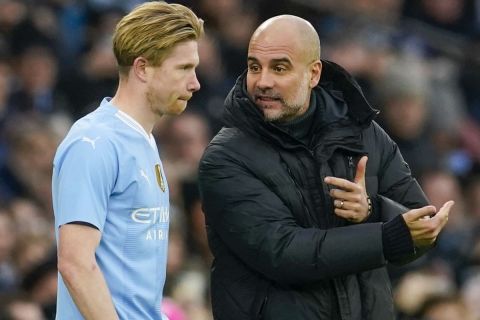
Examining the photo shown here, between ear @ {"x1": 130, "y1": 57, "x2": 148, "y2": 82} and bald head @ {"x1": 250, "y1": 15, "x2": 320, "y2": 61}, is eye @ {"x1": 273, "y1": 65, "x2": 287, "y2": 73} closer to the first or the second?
bald head @ {"x1": 250, "y1": 15, "x2": 320, "y2": 61}

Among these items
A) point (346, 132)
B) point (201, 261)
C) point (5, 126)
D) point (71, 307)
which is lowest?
point (201, 261)

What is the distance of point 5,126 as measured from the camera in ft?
28.2

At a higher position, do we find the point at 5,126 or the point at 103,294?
the point at 103,294

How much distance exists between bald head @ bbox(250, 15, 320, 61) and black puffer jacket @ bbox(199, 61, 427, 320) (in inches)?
8.3

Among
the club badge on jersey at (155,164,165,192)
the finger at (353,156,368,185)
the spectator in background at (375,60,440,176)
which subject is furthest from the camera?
the spectator in background at (375,60,440,176)

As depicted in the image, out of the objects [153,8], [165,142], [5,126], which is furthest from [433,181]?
[153,8]

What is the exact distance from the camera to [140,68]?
444 cm

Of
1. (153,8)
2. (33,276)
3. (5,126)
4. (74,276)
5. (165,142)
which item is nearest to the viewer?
(74,276)

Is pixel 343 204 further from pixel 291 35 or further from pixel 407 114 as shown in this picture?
pixel 407 114

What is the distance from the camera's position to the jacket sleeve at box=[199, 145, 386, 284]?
183 inches

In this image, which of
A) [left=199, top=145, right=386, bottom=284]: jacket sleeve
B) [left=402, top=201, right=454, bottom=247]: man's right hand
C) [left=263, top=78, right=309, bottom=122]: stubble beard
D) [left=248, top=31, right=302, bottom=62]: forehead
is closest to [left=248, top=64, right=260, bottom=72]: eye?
[left=248, top=31, right=302, bottom=62]: forehead

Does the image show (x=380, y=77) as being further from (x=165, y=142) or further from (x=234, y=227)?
(x=234, y=227)

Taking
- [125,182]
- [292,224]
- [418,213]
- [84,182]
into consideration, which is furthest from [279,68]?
[84,182]

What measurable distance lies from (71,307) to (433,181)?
20.5 feet
